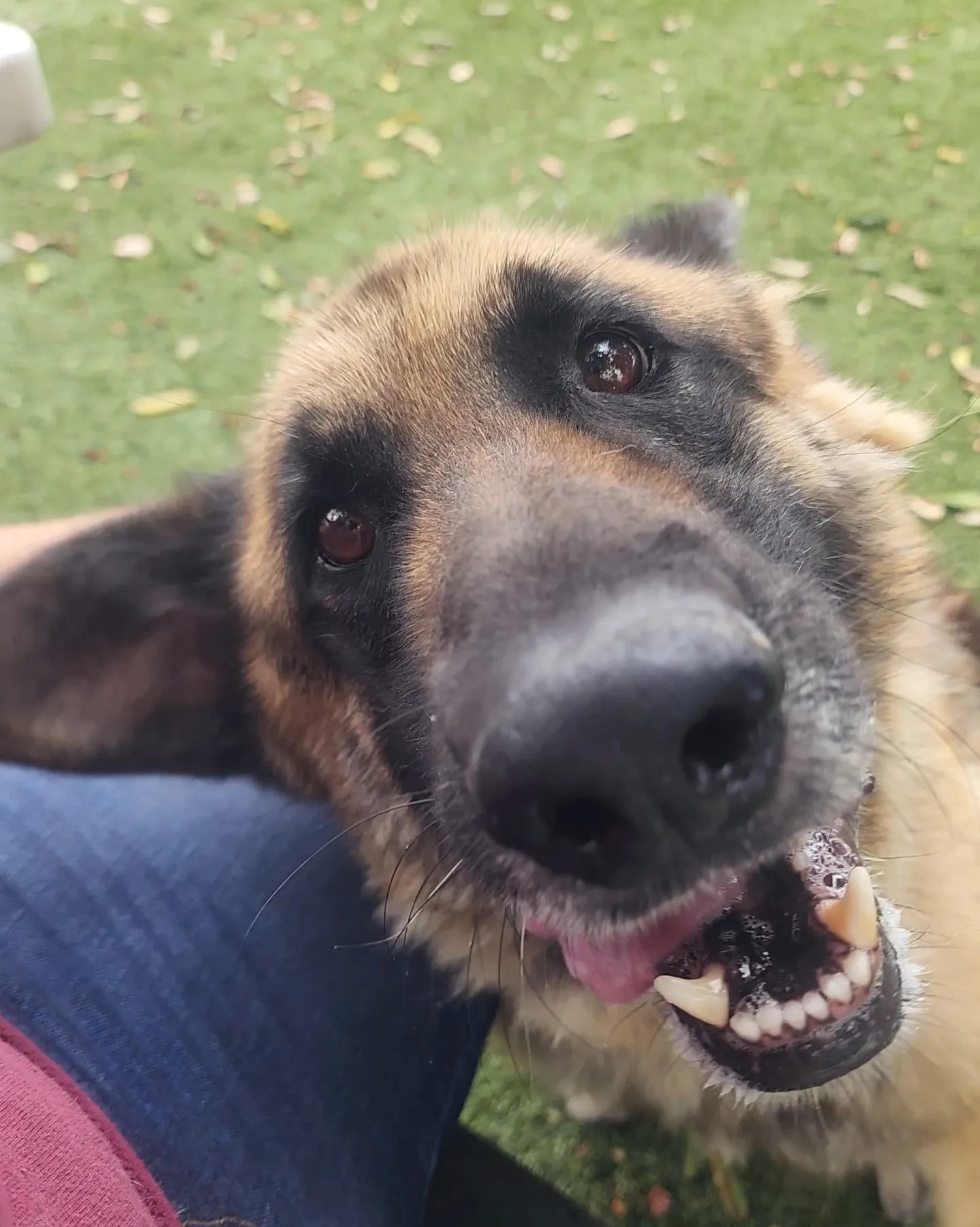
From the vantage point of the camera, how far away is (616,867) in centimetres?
115

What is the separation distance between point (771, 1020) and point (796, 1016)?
1.4 inches

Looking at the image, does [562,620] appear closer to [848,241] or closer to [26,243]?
[848,241]

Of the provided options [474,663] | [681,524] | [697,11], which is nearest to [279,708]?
[474,663]

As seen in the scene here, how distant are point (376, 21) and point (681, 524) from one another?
210 inches

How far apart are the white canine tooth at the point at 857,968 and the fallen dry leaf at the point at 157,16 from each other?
6191 millimetres

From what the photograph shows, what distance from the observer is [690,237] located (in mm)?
2166

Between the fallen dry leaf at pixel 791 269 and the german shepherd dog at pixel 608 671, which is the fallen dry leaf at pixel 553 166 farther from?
the german shepherd dog at pixel 608 671

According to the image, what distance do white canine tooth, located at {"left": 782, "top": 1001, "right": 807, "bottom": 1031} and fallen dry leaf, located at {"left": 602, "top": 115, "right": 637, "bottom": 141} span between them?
13.9 feet

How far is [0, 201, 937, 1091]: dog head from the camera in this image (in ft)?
3.60

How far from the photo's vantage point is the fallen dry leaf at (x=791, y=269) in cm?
397

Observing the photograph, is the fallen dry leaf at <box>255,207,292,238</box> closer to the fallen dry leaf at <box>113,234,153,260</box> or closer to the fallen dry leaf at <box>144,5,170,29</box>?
the fallen dry leaf at <box>113,234,153,260</box>

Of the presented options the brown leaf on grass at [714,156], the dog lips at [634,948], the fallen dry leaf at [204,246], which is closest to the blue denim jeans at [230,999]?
the dog lips at [634,948]

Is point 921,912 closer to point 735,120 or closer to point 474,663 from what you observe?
point 474,663

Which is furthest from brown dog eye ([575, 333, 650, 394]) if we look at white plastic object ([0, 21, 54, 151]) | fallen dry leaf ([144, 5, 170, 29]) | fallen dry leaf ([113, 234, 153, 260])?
fallen dry leaf ([144, 5, 170, 29])
